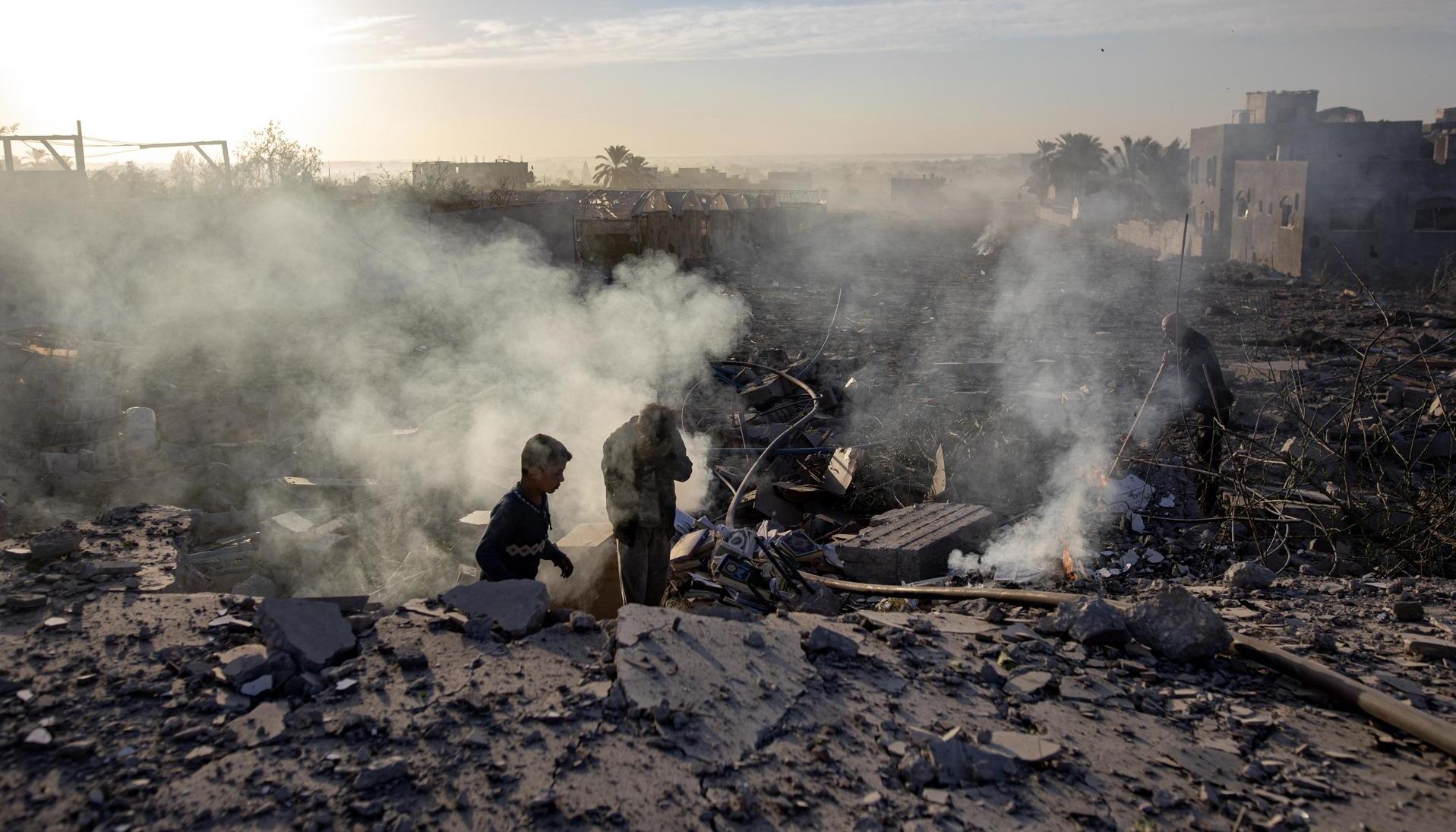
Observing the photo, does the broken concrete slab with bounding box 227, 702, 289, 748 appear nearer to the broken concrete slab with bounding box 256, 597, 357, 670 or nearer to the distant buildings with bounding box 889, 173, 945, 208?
the broken concrete slab with bounding box 256, 597, 357, 670

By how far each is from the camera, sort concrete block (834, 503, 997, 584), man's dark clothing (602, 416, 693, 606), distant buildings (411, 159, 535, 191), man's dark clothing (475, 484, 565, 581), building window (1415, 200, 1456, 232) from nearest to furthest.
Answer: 1. man's dark clothing (475, 484, 565, 581)
2. man's dark clothing (602, 416, 693, 606)
3. concrete block (834, 503, 997, 584)
4. building window (1415, 200, 1456, 232)
5. distant buildings (411, 159, 535, 191)

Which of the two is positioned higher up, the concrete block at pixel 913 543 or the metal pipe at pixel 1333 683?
the metal pipe at pixel 1333 683

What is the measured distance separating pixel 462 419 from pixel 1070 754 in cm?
640

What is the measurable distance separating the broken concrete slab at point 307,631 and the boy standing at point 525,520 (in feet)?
2.16

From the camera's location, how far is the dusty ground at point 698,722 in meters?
2.63

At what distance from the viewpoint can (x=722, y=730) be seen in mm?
2990

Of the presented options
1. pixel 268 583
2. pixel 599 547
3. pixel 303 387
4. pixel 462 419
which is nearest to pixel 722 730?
pixel 599 547

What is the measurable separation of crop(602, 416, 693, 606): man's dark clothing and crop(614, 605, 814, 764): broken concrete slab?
942 millimetres

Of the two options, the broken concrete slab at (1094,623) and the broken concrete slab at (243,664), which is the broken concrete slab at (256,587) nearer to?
the broken concrete slab at (243,664)

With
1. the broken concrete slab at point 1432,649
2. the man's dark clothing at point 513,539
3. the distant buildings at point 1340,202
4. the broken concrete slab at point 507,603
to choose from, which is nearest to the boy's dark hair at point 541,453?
the man's dark clothing at point 513,539

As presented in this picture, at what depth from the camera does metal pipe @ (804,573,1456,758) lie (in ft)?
9.56

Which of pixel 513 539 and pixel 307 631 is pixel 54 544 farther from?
pixel 513 539

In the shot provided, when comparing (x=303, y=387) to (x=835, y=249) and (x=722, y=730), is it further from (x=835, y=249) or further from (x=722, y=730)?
(x=835, y=249)

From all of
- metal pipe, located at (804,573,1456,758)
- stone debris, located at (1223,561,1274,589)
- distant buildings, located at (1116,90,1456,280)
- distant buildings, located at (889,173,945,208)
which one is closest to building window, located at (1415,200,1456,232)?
distant buildings, located at (1116,90,1456,280)
